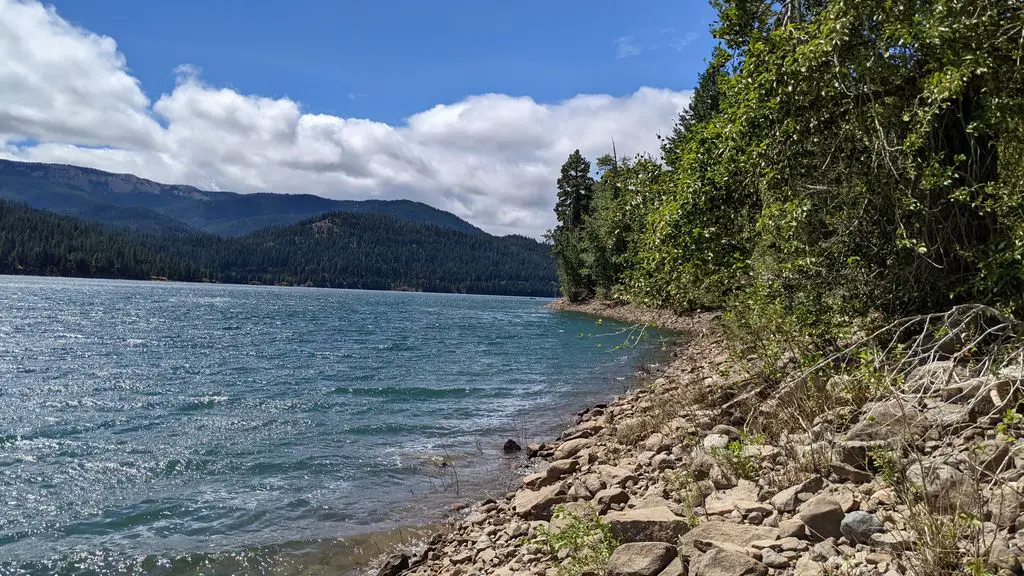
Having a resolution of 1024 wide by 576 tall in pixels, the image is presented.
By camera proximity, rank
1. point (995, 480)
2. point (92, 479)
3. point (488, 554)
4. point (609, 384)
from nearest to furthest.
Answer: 1. point (995, 480)
2. point (488, 554)
3. point (92, 479)
4. point (609, 384)

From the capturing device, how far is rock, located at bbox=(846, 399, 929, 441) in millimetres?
6350

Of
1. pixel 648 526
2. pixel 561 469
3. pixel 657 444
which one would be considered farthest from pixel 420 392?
pixel 648 526

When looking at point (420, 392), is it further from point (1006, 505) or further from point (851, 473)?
point (1006, 505)

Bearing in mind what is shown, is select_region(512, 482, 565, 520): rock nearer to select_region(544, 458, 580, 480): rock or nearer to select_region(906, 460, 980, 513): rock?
select_region(544, 458, 580, 480): rock

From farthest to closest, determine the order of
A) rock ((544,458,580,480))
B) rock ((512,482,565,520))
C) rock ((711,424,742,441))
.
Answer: rock ((544,458,580,480))
rock ((711,424,742,441))
rock ((512,482,565,520))

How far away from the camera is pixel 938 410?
651 cm

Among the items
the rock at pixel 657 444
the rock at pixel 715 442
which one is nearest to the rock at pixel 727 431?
the rock at pixel 715 442

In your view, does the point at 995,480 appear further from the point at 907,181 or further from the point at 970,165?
the point at 970,165

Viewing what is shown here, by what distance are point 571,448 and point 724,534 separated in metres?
7.12

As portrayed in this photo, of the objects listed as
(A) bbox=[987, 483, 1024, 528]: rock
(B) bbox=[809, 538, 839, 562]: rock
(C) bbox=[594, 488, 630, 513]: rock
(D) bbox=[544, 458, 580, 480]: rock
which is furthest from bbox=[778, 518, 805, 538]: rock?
(D) bbox=[544, 458, 580, 480]: rock

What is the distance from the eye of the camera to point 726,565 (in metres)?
4.90

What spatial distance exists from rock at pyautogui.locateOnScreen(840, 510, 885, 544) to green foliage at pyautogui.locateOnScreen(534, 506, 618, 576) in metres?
2.15

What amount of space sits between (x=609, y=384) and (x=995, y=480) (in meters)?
17.9

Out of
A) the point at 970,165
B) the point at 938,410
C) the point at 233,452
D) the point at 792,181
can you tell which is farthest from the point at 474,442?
the point at 970,165
